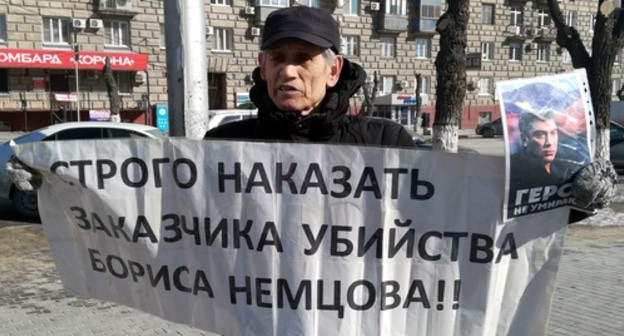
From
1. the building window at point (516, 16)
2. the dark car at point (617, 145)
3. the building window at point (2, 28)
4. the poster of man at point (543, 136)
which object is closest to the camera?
the poster of man at point (543, 136)

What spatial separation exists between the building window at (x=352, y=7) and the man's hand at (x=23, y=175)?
129ft

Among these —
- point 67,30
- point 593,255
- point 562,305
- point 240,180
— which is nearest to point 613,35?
point 593,255

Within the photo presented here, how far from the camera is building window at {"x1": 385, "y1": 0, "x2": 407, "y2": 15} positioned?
41375mm

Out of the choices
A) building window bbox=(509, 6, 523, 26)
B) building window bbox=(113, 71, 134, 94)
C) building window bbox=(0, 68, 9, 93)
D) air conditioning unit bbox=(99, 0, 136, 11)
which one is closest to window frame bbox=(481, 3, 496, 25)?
building window bbox=(509, 6, 523, 26)

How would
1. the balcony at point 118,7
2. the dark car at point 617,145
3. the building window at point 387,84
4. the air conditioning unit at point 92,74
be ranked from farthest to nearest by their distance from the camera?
the building window at point 387,84, the air conditioning unit at point 92,74, the balcony at point 118,7, the dark car at point 617,145

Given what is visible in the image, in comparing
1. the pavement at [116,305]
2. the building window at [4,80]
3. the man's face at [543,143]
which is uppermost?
the building window at [4,80]

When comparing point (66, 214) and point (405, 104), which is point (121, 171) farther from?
point (405, 104)

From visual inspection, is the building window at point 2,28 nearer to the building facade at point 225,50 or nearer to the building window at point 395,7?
the building facade at point 225,50

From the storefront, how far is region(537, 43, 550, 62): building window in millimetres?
31422

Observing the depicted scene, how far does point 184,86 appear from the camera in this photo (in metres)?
5.13

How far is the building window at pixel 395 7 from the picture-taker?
4138 centimetres

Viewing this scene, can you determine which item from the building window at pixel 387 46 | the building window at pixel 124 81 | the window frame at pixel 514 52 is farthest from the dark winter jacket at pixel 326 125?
the window frame at pixel 514 52

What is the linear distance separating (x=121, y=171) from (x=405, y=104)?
133ft

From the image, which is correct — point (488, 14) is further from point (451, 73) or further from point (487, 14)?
point (451, 73)
